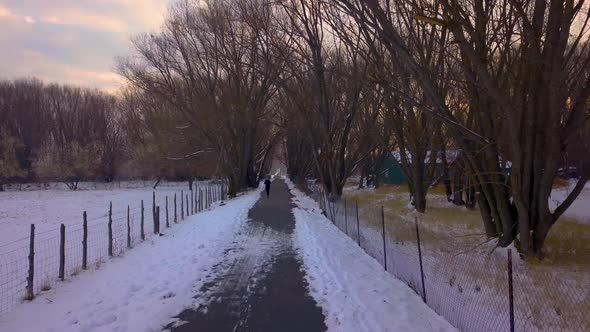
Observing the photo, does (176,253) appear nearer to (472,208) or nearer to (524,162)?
(524,162)

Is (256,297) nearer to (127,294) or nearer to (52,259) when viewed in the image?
(127,294)

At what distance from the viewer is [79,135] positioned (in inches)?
2970

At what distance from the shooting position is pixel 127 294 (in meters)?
7.53

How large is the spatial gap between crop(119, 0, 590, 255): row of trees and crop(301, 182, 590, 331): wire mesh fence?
4.84ft

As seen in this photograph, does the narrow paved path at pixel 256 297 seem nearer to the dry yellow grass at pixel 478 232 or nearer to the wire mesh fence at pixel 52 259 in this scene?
the wire mesh fence at pixel 52 259

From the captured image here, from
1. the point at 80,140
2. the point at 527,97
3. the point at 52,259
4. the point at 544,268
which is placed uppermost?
the point at 80,140

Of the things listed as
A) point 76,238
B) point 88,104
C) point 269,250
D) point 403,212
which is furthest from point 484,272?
point 88,104

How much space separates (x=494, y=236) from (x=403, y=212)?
443 inches

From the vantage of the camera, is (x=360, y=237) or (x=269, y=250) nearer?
(x=269, y=250)

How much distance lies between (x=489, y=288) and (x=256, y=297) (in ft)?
12.4

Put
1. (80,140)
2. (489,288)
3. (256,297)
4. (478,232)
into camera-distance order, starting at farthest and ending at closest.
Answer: (80,140) → (478,232) → (489,288) → (256,297)

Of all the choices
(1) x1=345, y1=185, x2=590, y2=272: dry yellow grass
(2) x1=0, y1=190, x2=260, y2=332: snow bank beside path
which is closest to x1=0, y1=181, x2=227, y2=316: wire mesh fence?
(2) x1=0, y1=190, x2=260, y2=332: snow bank beside path

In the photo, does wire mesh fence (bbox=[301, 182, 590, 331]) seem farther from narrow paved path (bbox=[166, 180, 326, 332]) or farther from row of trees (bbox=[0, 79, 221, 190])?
row of trees (bbox=[0, 79, 221, 190])

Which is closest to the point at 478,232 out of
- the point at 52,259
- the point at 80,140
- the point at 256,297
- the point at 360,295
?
the point at 360,295
